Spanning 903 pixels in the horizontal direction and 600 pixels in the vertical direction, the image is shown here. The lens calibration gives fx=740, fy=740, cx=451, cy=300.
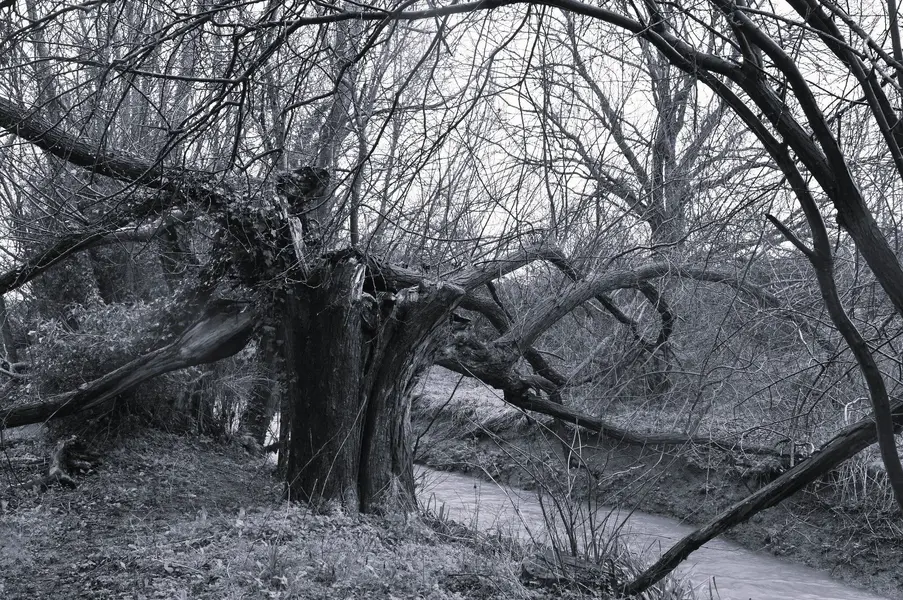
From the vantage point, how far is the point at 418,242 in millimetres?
7918

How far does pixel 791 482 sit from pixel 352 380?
13.7 ft

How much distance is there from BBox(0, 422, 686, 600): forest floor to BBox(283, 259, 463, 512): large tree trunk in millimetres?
372

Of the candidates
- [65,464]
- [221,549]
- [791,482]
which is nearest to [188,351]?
[65,464]

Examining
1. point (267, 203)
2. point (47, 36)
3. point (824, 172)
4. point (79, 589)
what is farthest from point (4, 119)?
point (824, 172)

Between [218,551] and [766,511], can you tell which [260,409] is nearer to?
[218,551]

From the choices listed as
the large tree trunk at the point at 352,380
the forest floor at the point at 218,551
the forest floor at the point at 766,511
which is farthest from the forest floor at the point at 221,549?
the forest floor at the point at 766,511

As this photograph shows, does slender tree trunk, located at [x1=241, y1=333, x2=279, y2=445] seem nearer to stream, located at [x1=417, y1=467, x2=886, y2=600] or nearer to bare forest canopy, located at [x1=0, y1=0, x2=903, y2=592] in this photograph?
bare forest canopy, located at [x1=0, y1=0, x2=903, y2=592]

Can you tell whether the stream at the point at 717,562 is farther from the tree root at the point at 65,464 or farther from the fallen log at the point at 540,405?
the tree root at the point at 65,464

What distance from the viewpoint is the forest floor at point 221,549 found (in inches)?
181

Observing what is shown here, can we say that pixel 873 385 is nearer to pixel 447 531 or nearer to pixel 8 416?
pixel 447 531

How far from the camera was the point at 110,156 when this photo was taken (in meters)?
6.67

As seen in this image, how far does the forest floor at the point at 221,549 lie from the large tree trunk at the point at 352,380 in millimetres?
372

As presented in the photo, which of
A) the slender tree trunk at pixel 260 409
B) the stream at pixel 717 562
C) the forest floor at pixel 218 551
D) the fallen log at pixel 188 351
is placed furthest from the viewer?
the slender tree trunk at pixel 260 409

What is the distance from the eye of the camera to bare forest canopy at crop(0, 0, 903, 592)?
13.2 feet
